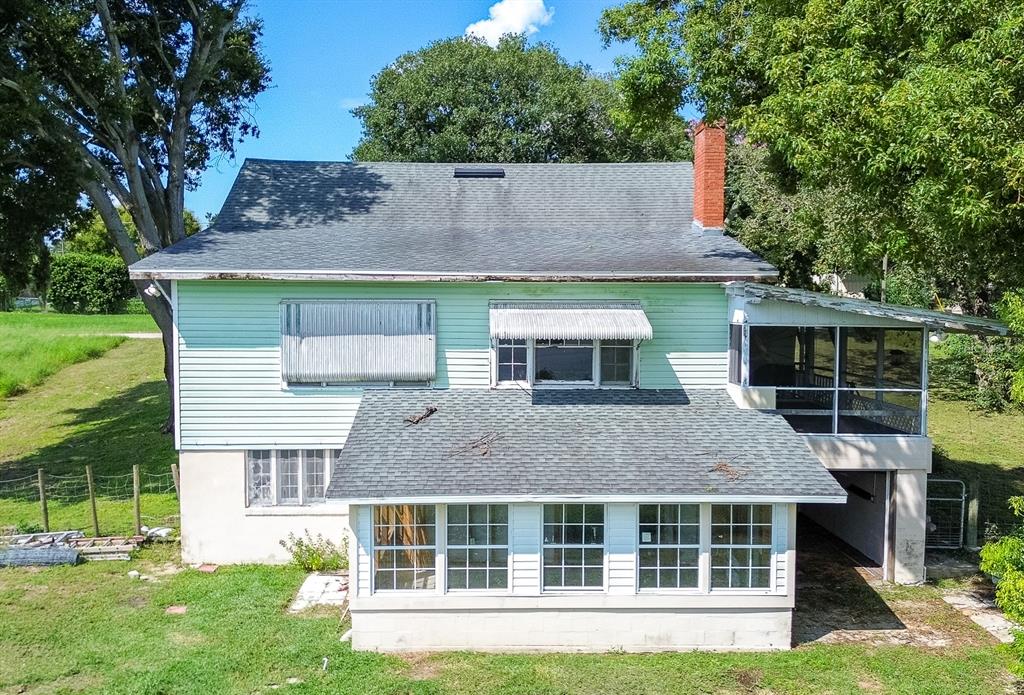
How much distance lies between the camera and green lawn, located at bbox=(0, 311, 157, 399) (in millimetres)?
32250

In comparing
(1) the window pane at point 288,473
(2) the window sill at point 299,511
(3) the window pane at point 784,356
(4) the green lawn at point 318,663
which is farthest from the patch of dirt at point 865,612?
(1) the window pane at point 288,473

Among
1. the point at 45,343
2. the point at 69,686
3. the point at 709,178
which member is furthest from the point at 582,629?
the point at 45,343

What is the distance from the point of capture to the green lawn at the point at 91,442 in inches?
699

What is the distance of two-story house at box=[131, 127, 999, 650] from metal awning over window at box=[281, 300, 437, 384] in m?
0.04

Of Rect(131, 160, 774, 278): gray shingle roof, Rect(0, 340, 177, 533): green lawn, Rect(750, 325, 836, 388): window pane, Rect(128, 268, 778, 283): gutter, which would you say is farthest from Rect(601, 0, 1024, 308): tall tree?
Rect(0, 340, 177, 533): green lawn

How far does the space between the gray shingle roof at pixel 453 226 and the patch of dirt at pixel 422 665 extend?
6789 mm

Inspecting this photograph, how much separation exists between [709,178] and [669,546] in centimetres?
880

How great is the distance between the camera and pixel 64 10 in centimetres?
1955

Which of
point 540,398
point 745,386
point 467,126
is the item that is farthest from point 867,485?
point 467,126

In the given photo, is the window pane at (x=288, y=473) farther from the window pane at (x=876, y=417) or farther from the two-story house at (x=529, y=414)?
the window pane at (x=876, y=417)

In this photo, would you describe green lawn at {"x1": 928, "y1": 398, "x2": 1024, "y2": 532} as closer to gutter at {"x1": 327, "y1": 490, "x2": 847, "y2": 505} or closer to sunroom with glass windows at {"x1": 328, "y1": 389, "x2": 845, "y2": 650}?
gutter at {"x1": 327, "y1": 490, "x2": 847, "y2": 505}

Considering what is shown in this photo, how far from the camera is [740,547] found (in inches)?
455

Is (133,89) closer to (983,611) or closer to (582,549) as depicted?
(582,549)

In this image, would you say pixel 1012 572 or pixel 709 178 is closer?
pixel 1012 572
